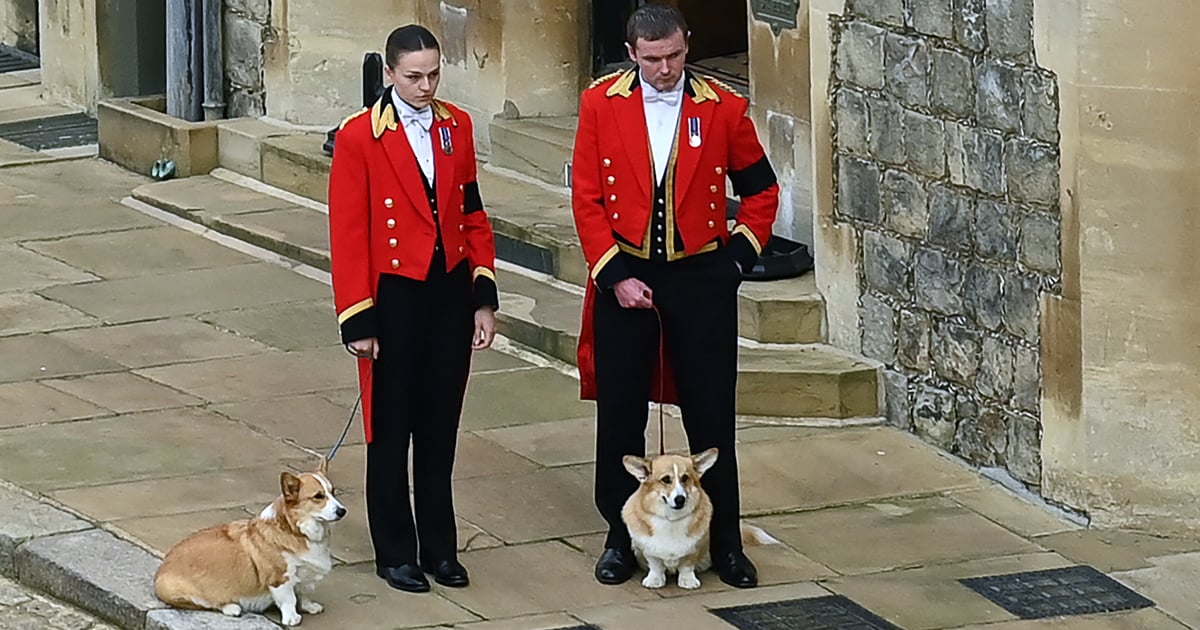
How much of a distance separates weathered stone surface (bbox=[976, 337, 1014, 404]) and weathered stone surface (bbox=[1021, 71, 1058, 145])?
31.3 inches

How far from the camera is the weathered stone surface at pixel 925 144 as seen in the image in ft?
29.1

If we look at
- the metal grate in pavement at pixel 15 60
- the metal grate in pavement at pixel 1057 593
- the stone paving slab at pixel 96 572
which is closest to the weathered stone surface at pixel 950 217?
the metal grate in pavement at pixel 1057 593

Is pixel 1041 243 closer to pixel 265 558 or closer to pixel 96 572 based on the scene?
pixel 265 558

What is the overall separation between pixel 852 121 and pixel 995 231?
3.03 feet

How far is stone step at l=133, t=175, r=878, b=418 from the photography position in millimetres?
9211

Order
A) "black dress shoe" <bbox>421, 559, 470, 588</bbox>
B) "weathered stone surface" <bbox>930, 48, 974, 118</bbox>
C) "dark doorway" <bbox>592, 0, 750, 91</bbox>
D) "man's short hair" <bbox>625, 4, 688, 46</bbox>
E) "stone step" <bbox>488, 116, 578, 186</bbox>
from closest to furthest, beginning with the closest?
"man's short hair" <bbox>625, 4, 688, 46</bbox> → "black dress shoe" <bbox>421, 559, 470, 588</bbox> → "weathered stone surface" <bbox>930, 48, 974, 118</bbox> → "stone step" <bbox>488, 116, 578, 186</bbox> → "dark doorway" <bbox>592, 0, 750, 91</bbox>

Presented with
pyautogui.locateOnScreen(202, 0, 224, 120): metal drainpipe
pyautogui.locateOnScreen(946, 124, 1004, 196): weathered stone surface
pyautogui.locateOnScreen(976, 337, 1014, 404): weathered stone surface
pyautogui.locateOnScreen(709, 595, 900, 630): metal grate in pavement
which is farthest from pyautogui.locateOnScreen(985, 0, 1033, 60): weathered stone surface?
pyautogui.locateOnScreen(202, 0, 224, 120): metal drainpipe

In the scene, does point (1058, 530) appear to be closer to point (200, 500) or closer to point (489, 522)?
point (489, 522)

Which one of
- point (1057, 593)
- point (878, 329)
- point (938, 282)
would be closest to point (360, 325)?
point (1057, 593)

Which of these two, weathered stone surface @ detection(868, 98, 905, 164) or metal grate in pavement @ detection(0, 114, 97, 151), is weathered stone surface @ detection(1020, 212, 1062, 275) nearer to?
weathered stone surface @ detection(868, 98, 905, 164)

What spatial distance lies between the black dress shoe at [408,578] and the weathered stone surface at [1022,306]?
239 cm

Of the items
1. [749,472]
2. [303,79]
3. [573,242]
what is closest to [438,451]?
[749,472]

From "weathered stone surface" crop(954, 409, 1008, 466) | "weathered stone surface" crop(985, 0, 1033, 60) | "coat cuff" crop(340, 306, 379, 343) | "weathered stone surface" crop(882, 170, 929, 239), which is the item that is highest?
"weathered stone surface" crop(985, 0, 1033, 60)

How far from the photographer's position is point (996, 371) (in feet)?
28.7
